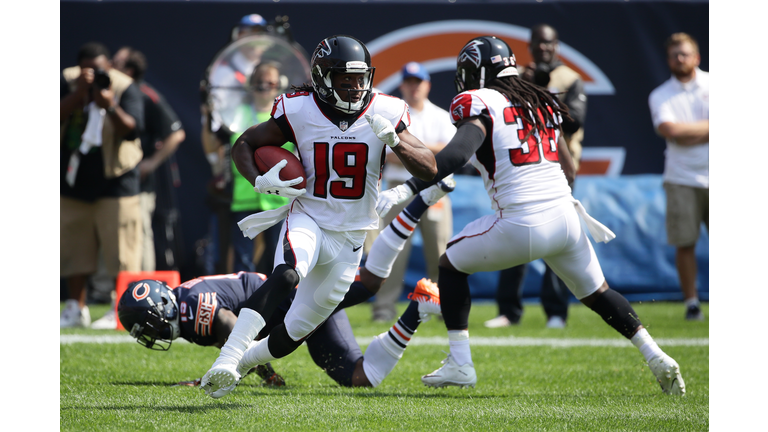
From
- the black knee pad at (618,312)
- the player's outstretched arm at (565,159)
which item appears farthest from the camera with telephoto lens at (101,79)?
the black knee pad at (618,312)

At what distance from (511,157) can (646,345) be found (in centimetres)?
106

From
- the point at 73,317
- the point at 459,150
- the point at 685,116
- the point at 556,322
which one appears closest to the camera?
the point at 459,150

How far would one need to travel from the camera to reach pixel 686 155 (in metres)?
6.23

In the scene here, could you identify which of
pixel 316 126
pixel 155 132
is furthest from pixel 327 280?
pixel 155 132

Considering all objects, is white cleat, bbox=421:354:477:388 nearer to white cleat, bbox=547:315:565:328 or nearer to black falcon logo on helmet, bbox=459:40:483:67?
black falcon logo on helmet, bbox=459:40:483:67

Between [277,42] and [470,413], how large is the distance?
3.80 meters

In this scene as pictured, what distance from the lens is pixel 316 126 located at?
10.9 feet

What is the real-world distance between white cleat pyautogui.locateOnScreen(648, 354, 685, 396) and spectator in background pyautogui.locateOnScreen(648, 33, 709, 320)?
107 inches

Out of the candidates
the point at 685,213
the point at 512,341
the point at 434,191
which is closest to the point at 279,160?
the point at 434,191

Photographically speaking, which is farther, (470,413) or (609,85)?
(609,85)

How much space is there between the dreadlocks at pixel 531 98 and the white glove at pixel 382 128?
87 cm

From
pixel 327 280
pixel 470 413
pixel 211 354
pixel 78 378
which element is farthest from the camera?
pixel 211 354

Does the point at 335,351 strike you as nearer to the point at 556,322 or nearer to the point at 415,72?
the point at 556,322

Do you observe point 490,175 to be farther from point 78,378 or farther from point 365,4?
point 365,4
